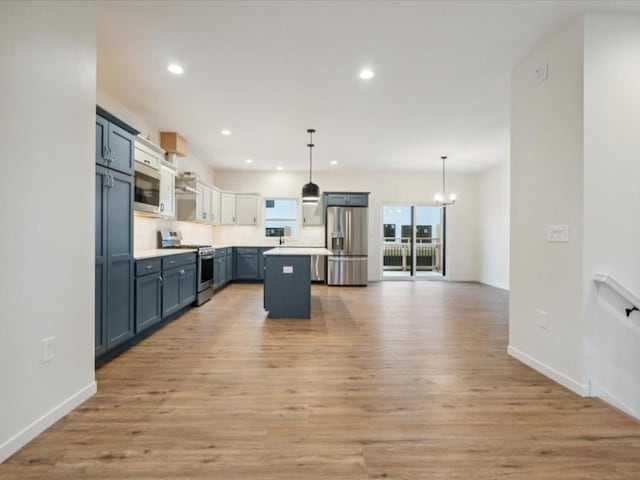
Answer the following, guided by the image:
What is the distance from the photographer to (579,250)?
2256 mm

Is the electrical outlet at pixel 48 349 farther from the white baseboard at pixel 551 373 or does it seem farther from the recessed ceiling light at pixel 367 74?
the white baseboard at pixel 551 373

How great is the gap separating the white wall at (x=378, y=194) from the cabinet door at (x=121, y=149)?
4.99m

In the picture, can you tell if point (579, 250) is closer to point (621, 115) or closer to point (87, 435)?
point (621, 115)

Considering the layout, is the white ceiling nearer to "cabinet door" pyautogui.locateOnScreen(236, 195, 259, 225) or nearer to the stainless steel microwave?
the stainless steel microwave

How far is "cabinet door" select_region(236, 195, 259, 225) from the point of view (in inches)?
301

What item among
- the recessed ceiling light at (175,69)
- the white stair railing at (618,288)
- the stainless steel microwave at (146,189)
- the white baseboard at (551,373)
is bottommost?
the white baseboard at (551,373)

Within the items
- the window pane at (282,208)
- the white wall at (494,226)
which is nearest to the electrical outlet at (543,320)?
the white wall at (494,226)

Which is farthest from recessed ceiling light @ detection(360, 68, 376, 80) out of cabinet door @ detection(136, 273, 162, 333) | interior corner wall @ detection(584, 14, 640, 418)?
cabinet door @ detection(136, 273, 162, 333)

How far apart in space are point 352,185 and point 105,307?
6.37 meters

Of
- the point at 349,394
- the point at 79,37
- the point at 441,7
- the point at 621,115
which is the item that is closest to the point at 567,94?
the point at 621,115

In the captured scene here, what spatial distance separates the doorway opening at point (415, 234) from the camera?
830 centimetres

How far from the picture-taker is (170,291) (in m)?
3.89

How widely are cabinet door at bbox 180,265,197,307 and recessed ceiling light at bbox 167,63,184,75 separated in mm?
2408

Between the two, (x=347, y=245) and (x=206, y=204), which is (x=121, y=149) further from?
(x=347, y=245)
